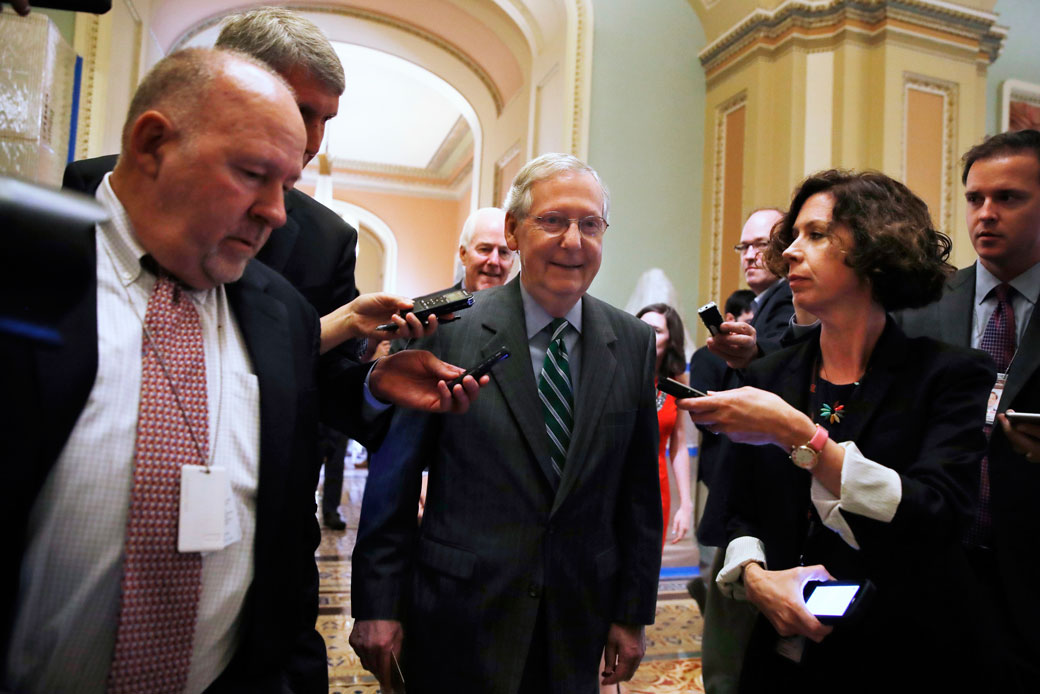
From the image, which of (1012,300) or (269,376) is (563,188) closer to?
(269,376)

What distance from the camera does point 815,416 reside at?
1707 millimetres

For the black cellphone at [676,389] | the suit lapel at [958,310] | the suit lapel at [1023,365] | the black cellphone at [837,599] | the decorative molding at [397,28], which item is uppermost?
the decorative molding at [397,28]

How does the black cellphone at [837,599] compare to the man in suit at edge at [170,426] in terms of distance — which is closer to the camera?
the man in suit at edge at [170,426]

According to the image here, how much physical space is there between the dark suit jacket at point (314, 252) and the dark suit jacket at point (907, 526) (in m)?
1.11

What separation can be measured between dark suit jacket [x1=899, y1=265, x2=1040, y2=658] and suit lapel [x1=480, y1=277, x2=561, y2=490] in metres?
1.10

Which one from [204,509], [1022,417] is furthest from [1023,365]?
[204,509]

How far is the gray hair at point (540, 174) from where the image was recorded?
181 cm

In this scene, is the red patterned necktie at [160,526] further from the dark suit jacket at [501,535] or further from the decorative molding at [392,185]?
the decorative molding at [392,185]

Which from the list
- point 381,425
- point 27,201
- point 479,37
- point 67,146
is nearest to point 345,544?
point 67,146

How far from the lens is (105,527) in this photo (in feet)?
3.39

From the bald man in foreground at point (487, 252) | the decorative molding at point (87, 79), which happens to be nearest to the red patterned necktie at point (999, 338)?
the bald man in foreground at point (487, 252)

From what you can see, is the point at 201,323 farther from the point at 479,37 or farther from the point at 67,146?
the point at 479,37

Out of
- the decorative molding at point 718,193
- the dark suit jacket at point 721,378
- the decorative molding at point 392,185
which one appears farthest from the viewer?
the decorative molding at point 392,185

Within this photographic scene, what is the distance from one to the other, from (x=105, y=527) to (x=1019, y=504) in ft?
6.36
